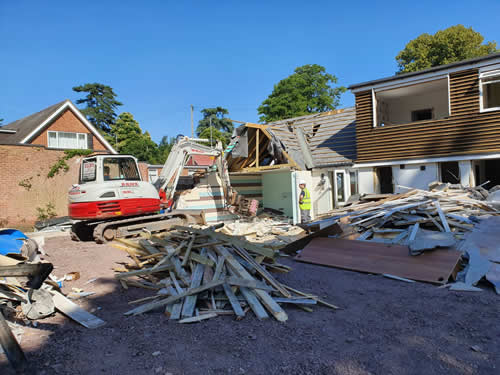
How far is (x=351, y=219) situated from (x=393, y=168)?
612 cm

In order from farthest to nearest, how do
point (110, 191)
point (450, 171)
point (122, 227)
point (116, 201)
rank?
point (450, 171) → point (122, 227) → point (116, 201) → point (110, 191)

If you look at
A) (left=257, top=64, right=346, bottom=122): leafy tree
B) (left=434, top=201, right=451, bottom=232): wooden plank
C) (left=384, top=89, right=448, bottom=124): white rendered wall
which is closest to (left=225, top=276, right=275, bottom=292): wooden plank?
(left=434, top=201, right=451, bottom=232): wooden plank

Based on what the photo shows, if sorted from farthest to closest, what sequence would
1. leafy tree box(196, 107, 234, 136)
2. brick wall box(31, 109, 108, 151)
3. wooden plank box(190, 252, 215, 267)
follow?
leafy tree box(196, 107, 234, 136)
brick wall box(31, 109, 108, 151)
wooden plank box(190, 252, 215, 267)

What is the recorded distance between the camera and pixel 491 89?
583 inches

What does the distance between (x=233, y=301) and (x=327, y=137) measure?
13976 millimetres

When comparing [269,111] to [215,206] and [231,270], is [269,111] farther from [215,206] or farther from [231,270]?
[231,270]

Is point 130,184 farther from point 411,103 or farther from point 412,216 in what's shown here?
point 411,103

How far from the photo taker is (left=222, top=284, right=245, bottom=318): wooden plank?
A: 4.54m

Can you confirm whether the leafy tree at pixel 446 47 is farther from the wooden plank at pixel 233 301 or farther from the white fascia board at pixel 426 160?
the wooden plank at pixel 233 301

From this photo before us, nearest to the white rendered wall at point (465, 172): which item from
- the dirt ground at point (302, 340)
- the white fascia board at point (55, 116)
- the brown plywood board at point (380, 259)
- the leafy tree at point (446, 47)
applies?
the brown plywood board at point (380, 259)

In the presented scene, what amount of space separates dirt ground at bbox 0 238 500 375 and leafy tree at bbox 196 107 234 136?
58761 millimetres

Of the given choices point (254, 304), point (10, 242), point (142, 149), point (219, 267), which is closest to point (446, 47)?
point (219, 267)

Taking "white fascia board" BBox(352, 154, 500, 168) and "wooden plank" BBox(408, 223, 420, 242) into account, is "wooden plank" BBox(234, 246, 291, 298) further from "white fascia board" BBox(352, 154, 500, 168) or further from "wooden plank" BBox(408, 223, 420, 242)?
"white fascia board" BBox(352, 154, 500, 168)

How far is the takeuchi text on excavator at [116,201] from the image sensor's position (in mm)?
10509
